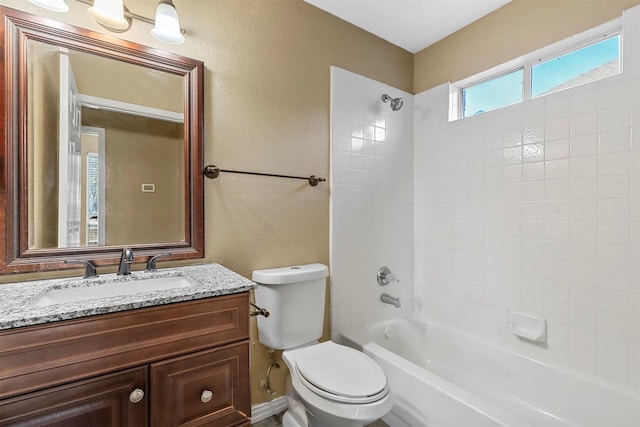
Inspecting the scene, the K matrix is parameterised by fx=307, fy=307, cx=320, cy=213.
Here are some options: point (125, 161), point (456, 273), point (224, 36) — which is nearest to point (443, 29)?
point (224, 36)

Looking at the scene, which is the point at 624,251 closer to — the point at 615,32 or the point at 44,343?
the point at 615,32

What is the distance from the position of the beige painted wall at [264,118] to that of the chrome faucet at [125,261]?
360 mm

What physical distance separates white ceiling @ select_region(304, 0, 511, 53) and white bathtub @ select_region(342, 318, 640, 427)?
2.11m

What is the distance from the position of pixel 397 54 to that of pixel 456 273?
1.74m

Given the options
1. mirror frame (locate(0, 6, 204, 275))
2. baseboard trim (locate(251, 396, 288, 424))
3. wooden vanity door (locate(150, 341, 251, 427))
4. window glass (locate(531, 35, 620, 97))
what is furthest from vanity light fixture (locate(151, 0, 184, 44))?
window glass (locate(531, 35, 620, 97))

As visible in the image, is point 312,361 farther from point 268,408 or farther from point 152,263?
point 152,263

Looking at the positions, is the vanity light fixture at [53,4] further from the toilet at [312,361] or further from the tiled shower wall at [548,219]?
the tiled shower wall at [548,219]

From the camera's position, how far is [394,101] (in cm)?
227

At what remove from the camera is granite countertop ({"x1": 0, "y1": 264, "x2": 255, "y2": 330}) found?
82cm

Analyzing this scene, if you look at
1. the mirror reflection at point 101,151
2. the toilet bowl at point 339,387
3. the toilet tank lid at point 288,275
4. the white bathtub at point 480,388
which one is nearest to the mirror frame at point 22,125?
the mirror reflection at point 101,151

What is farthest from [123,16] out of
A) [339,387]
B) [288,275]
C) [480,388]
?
[480,388]

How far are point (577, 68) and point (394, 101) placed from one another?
1.05 m

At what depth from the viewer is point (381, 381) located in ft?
4.27

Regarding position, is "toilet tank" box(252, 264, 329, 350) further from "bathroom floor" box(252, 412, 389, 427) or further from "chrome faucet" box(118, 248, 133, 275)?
"chrome faucet" box(118, 248, 133, 275)
